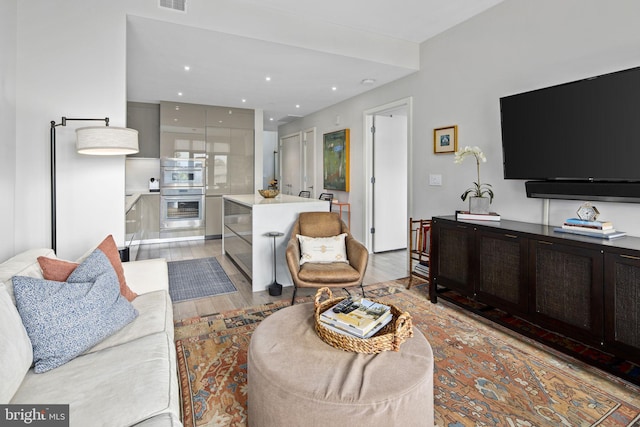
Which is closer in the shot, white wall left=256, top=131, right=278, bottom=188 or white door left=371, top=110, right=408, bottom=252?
white door left=371, top=110, right=408, bottom=252

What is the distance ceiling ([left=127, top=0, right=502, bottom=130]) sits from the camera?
3.23 metres

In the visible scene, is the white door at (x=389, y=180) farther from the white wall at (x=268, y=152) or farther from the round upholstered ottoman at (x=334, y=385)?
the white wall at (x=268, y=152)

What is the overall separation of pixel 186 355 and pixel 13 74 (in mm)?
2397

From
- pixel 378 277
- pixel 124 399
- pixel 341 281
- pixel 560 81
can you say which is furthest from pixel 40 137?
pixel 560 81

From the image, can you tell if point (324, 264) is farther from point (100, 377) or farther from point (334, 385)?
point (100, 377)

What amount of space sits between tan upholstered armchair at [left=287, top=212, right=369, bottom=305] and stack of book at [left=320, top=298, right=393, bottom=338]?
3.32 ft

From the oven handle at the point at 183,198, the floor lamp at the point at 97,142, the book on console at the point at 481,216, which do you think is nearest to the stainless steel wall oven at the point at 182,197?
the oven handle at the point at 183,198

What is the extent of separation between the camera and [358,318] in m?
1.76

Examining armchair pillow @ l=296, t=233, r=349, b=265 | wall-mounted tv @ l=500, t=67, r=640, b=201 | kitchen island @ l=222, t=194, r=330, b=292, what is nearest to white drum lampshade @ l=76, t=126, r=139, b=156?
kitchen island @ l=222, t=194, r=330, b=292

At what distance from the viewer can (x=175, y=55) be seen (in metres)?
3.77

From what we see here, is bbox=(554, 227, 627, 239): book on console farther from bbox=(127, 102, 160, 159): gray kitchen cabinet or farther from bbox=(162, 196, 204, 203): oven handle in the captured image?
bbox=(127, 102, 160, 159): gray kitchen cabinet

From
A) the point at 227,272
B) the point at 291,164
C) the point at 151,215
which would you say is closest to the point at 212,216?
the point at 151,215

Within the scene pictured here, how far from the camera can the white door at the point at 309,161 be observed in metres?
7.09

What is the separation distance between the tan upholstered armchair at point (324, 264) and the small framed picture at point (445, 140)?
1472 millimetres
